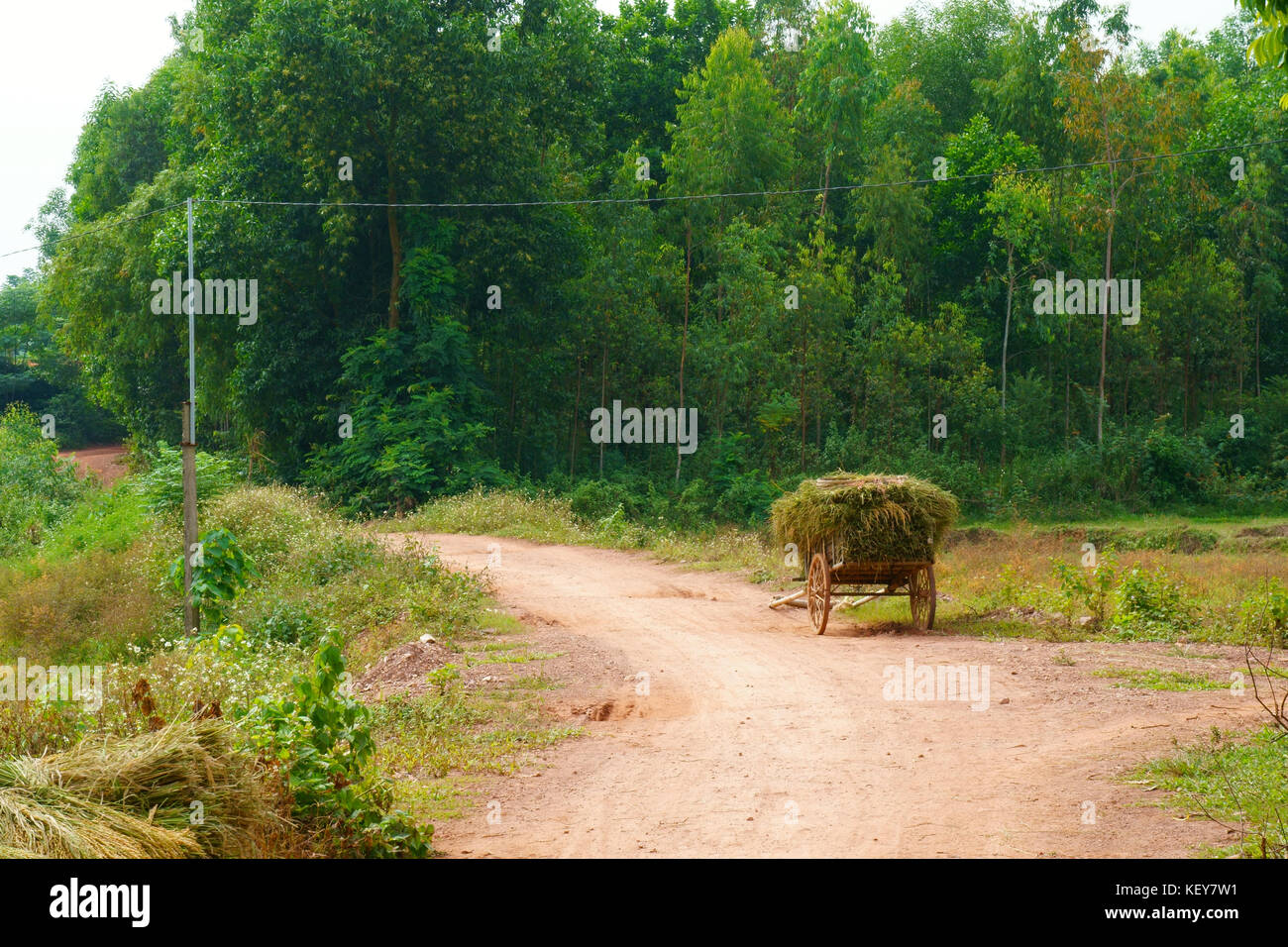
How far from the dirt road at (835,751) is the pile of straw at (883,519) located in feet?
3.55

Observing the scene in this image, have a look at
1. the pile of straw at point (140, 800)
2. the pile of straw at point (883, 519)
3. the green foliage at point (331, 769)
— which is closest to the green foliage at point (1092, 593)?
the pile of straw at point (883, 519)

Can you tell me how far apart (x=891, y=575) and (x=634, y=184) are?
27.9 m

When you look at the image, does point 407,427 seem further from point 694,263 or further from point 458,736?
point 458,736

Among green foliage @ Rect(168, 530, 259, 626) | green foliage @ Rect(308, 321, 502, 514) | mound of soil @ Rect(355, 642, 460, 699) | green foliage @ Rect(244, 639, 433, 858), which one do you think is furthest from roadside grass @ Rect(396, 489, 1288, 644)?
green foliage @ Rect(244, 639, 433, 858)

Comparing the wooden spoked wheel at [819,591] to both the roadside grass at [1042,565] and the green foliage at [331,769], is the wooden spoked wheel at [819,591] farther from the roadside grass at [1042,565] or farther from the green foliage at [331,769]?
the green foliage at [331,769]

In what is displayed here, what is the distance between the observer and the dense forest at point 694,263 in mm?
31859

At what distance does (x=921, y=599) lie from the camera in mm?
14141

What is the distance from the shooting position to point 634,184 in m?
39.2

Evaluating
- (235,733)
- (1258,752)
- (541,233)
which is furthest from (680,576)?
(541,233)

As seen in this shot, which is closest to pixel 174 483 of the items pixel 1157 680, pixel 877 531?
pixel 877 531

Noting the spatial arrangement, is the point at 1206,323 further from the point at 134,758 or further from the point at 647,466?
the point at 134,758

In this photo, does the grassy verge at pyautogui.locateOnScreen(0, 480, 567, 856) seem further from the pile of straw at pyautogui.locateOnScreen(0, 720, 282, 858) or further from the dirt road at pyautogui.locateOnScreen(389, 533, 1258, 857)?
the dirt road at pyautogui.locateOnScreen(389, 533, 1258, 857)

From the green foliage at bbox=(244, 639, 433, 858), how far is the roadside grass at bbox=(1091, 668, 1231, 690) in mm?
7225

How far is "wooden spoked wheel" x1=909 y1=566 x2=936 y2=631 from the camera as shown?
13977 millimetres
